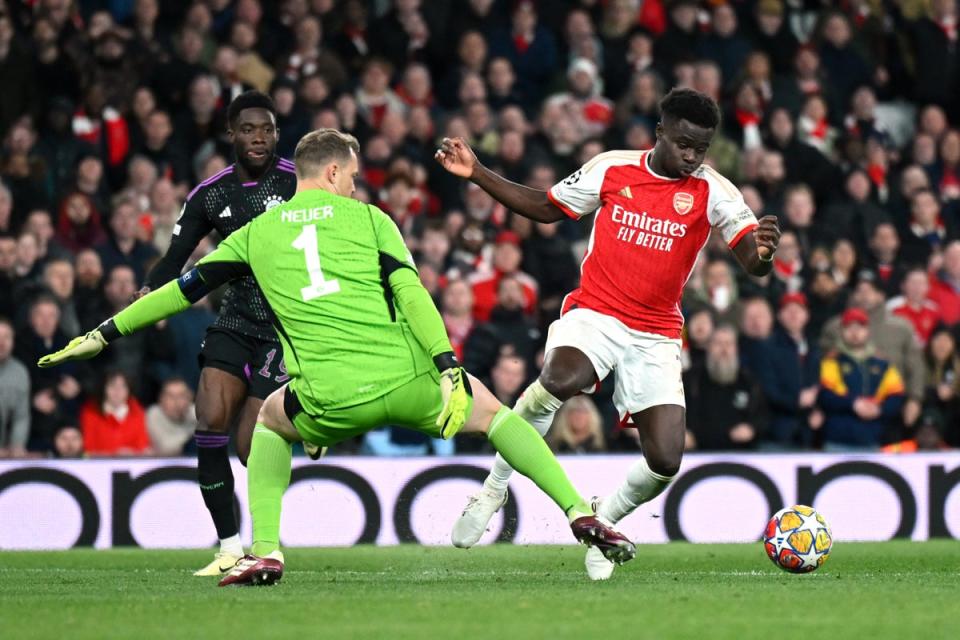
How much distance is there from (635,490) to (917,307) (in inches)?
293

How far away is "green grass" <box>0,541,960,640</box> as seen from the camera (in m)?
6.64

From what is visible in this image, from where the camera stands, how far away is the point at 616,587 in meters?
8.43

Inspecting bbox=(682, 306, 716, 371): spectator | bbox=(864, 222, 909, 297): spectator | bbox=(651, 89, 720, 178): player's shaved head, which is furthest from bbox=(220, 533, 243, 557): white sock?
bbox=(864, 222, 909, 297): spectator

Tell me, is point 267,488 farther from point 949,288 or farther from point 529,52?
point 529,52

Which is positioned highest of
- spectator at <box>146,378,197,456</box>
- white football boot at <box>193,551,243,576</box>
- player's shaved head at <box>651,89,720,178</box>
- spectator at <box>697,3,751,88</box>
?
spectator at <box>697,3,751,88</box>

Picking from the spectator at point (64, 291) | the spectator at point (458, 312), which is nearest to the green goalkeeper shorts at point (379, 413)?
the spectator at point (458, 312)

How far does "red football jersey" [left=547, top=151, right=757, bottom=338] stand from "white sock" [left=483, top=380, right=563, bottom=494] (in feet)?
1.95

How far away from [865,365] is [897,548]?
9.29 ft

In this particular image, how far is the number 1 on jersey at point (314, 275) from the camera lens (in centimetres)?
809

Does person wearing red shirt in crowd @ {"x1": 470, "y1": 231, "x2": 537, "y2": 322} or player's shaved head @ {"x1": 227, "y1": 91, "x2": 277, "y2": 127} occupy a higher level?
player's shaved head @ {"x1": 227, "y1": 91, "x2": 277, "y2": 127}

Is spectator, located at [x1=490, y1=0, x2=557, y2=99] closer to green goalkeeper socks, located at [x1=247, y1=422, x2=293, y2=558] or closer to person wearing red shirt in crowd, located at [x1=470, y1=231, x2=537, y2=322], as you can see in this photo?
person wearing red shirt in crowd, located at [x1=470, y1=231, x2=537, y2=322]

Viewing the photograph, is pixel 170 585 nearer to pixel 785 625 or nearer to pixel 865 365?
pixel 785 625

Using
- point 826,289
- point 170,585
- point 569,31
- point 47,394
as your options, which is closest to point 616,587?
point 170,585

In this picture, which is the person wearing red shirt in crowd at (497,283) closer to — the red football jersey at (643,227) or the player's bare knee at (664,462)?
the red football jersey at (643,227)
